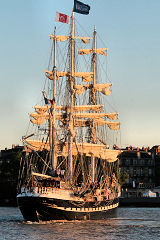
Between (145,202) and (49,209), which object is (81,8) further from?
(145,202)

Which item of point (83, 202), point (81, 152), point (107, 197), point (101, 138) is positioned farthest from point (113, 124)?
point (83, 202)

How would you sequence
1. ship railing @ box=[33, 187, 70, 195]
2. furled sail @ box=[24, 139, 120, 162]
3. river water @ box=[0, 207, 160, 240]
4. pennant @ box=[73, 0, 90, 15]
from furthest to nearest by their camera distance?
furled sail @ box=[24, 139, 120, 162] < pennant @ box=[73, 0, 90, 15] < ship railing @ box=[33, 187, 70, 195] < river water @ box=[0, 207, 160, 240]

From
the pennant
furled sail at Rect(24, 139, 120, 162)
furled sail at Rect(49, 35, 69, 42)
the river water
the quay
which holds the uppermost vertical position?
the pennant

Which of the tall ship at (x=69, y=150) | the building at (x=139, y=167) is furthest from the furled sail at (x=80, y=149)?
the building at (x=139, y=167)

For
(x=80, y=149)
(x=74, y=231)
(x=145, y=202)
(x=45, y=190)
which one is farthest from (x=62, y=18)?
(x=145, y=202)

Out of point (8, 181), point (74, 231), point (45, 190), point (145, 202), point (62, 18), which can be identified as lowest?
point (74, 231)

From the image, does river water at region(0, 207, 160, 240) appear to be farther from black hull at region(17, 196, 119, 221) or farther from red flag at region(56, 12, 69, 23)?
red flag at region(56, 12, 69, 23)

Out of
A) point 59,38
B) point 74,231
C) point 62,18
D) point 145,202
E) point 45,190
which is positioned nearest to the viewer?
point 74,231

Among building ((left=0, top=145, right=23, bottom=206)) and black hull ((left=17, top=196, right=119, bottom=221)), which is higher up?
building ((left=0, top=145, right=23, bottom=206))

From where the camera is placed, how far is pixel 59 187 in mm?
70688

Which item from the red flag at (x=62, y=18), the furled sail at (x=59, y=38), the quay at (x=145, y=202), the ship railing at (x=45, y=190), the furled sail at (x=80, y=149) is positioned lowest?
the quay at (x=145, y=202)

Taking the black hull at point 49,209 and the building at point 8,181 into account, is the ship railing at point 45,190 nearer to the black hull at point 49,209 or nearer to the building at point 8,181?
the black hull at point 49,209

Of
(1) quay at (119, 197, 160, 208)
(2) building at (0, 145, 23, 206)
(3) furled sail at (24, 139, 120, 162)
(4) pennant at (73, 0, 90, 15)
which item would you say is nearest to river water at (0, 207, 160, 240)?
(3) furled sail at (24, 139, 120, 162)

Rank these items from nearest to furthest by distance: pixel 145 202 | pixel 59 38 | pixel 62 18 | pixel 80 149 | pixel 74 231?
pixel 74 231 → pixel 62 18 → pixel 59 38 → pixel 80 149 → pixel 145 202
